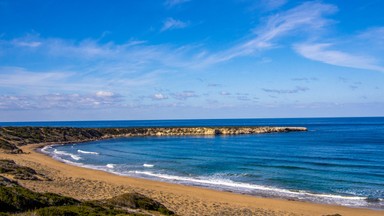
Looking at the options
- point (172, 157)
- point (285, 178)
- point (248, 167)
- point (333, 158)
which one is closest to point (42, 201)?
point (285, 178)

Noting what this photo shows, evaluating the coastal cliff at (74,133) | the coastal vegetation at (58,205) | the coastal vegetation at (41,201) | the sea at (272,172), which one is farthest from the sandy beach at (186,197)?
the coastal cliff at (74,133)

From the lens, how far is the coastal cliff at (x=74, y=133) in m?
75.1

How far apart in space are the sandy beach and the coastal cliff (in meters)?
31.3

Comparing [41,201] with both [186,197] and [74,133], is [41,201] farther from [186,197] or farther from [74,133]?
[74,133]

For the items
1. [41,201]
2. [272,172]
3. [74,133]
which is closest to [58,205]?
[41,201]

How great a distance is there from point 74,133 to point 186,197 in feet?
244

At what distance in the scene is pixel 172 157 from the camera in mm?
50469

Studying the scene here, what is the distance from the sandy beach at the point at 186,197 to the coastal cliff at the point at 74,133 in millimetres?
31271

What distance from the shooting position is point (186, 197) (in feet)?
82.7

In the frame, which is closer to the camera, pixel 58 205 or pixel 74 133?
pixel 58 205

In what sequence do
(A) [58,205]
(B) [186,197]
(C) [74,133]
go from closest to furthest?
(A) [58,205] < (B) [186,197] < (C) [74,133]

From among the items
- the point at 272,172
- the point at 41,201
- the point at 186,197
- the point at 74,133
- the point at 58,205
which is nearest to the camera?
the point at 41,201

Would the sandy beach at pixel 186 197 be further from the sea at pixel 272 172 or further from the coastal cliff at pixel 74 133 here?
the coastal cliff at pixel 74 133

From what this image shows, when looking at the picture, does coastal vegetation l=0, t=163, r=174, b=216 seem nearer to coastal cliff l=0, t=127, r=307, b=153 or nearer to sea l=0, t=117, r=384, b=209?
sea l=0, t=117, r=384, b=209
